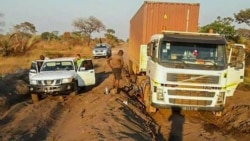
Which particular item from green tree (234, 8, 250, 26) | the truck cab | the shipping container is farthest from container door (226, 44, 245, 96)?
green tree (234, 8, 250, 26)

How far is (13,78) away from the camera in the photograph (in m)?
21.8

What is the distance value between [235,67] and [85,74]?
316 inches

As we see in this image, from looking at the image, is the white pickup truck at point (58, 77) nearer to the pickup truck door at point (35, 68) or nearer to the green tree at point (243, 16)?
the pickup truck door at point (35, 68)

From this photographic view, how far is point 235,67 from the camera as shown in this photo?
11.8 meters

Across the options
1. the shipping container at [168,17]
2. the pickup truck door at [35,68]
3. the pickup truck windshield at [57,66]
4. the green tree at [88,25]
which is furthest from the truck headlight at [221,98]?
the green tree at [88,25]

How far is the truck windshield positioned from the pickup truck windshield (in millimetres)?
→ 6724

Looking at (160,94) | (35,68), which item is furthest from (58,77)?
(160,94)

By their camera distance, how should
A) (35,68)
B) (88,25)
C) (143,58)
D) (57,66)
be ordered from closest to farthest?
(143,58) < (57,66) < (35,68) < (88,25)

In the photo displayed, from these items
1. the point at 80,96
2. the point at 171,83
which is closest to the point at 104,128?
the point at 171,83

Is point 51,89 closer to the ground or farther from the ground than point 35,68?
closer to the ground

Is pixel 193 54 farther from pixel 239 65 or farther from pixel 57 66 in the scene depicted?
pixel 57 66

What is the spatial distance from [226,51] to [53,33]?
8338 cm

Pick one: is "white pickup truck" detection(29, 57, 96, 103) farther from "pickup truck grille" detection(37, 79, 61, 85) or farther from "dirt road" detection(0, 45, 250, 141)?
"dirt road" detection(0, 45, 250, 141)

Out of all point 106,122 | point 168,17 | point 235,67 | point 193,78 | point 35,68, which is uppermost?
point 168,17
